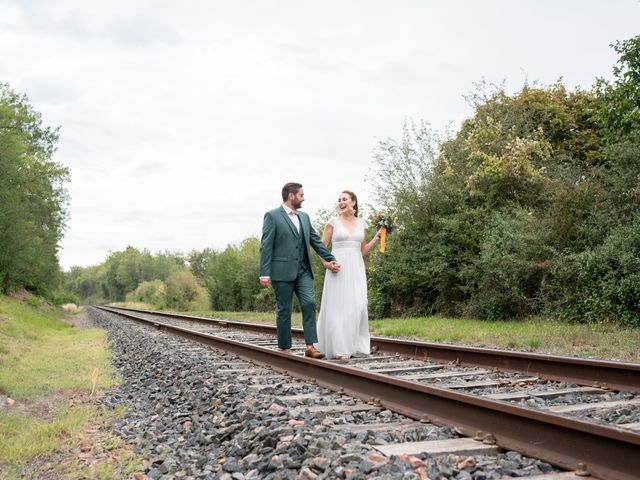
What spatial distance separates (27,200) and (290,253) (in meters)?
36.9

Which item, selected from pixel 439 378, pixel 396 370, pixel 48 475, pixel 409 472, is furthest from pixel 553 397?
pixel 48 475

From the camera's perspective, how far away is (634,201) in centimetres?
1325

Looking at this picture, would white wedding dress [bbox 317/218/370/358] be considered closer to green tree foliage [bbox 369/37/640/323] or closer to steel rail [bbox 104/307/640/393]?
steel rail [bbox 104/307/640/393]

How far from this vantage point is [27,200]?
39.4 metres

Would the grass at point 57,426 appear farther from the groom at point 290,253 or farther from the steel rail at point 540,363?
the steel rail at point 540,363

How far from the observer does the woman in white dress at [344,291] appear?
7.56 metres

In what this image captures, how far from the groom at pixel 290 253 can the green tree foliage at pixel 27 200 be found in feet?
80.6

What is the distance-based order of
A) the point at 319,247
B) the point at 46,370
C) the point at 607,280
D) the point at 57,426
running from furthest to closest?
the point at 607,280 → the point at 46,370 → the point at 319,247 → the point at 57,426

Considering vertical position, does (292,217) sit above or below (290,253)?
above

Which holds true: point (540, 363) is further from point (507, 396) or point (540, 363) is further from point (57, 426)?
point (57, 426)

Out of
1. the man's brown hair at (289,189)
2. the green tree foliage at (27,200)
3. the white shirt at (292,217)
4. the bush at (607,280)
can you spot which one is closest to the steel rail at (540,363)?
the white shirt at (292,217)

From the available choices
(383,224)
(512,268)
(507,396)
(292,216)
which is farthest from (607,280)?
(507,396)

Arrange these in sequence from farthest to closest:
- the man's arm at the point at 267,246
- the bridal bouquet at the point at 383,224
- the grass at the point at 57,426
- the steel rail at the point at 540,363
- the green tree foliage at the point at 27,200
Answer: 1. the green tree foliage at the point at 27,200
2. the bridal bouquet at the point at 383,224
3. the man's arm at the point at 267,246
4. the steel rail at the point at 540,363
5. the grass at the point at 57,426

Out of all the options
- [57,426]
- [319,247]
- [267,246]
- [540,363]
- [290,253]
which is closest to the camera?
[57,426]
